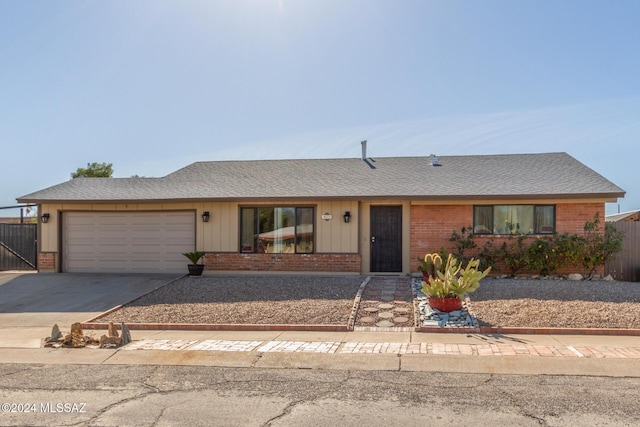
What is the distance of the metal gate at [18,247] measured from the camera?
61.5ft

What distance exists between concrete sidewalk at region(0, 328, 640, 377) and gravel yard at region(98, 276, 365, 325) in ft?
3.28

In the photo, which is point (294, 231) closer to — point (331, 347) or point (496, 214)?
point (496, 214)

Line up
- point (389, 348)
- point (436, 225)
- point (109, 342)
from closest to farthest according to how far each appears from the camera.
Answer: point (389, 348), point (109, 342), point (436, 225)

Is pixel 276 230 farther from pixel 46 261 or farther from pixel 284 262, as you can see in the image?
pixel 46 261

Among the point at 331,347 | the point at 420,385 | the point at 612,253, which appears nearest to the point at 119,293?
the point at 331,347

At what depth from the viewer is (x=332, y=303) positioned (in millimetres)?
11758

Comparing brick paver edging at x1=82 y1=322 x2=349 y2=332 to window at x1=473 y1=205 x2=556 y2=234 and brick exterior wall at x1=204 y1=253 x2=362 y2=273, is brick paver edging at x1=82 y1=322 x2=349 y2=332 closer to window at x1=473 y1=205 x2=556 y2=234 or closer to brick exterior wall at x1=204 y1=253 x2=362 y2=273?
brick exterior wall at x1=204 y1=253 x2=362 y2=273

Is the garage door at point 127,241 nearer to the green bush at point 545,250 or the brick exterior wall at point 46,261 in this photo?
the brick exterior wall at point 46,261

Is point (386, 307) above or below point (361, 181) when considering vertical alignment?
below

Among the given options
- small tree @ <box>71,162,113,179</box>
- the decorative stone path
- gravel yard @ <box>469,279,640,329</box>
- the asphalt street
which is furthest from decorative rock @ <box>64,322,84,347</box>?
small tree @ <box>71,162,113,179</box>

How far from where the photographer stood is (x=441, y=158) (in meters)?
20.0

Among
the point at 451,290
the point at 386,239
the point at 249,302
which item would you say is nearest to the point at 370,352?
the point at 451,290

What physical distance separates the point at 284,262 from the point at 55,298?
20.4ft

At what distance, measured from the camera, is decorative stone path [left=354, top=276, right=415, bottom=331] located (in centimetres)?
1024
